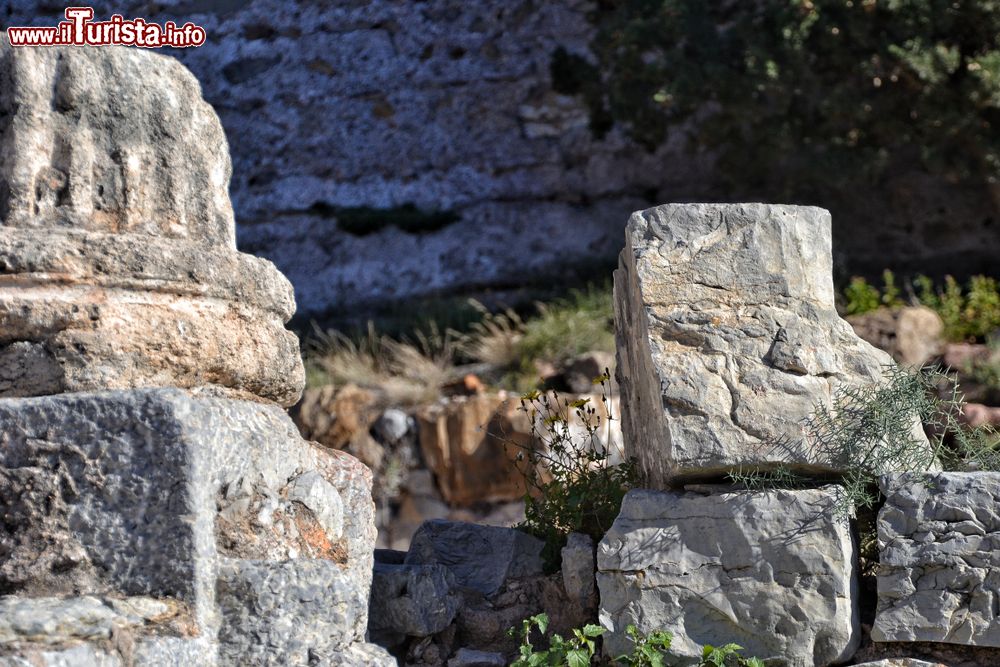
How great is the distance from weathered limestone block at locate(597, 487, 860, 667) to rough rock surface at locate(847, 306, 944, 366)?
497 cm

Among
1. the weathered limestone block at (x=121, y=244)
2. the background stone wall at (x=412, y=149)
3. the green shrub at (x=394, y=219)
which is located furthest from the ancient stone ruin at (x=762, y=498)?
the green shrub at (x=394, y=219)

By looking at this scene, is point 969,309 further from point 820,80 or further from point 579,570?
point 579,570

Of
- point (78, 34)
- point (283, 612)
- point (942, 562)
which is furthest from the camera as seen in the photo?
point (78, 34)

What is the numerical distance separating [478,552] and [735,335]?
3.43 ft

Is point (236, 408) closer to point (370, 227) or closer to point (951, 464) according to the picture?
point (951, 464)

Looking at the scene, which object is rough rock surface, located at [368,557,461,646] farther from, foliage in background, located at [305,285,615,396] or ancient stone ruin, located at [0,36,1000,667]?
foliage in background, located at [305,285,615,396]

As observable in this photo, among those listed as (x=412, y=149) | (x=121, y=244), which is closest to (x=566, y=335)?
(x=412, y=149)

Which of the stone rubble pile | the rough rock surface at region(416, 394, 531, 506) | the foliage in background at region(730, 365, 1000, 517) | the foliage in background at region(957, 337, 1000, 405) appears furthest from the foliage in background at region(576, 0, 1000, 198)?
the stone rubble pile

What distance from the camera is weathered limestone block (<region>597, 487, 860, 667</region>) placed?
270 cm

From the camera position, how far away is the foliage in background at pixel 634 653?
2652 mm

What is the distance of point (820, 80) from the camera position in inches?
324

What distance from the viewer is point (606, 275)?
9.66m

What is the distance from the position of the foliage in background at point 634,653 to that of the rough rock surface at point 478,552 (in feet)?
1.52

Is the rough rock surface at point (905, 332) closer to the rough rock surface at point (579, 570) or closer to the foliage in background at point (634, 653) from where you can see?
the rough rock surface at point (579, 570)
